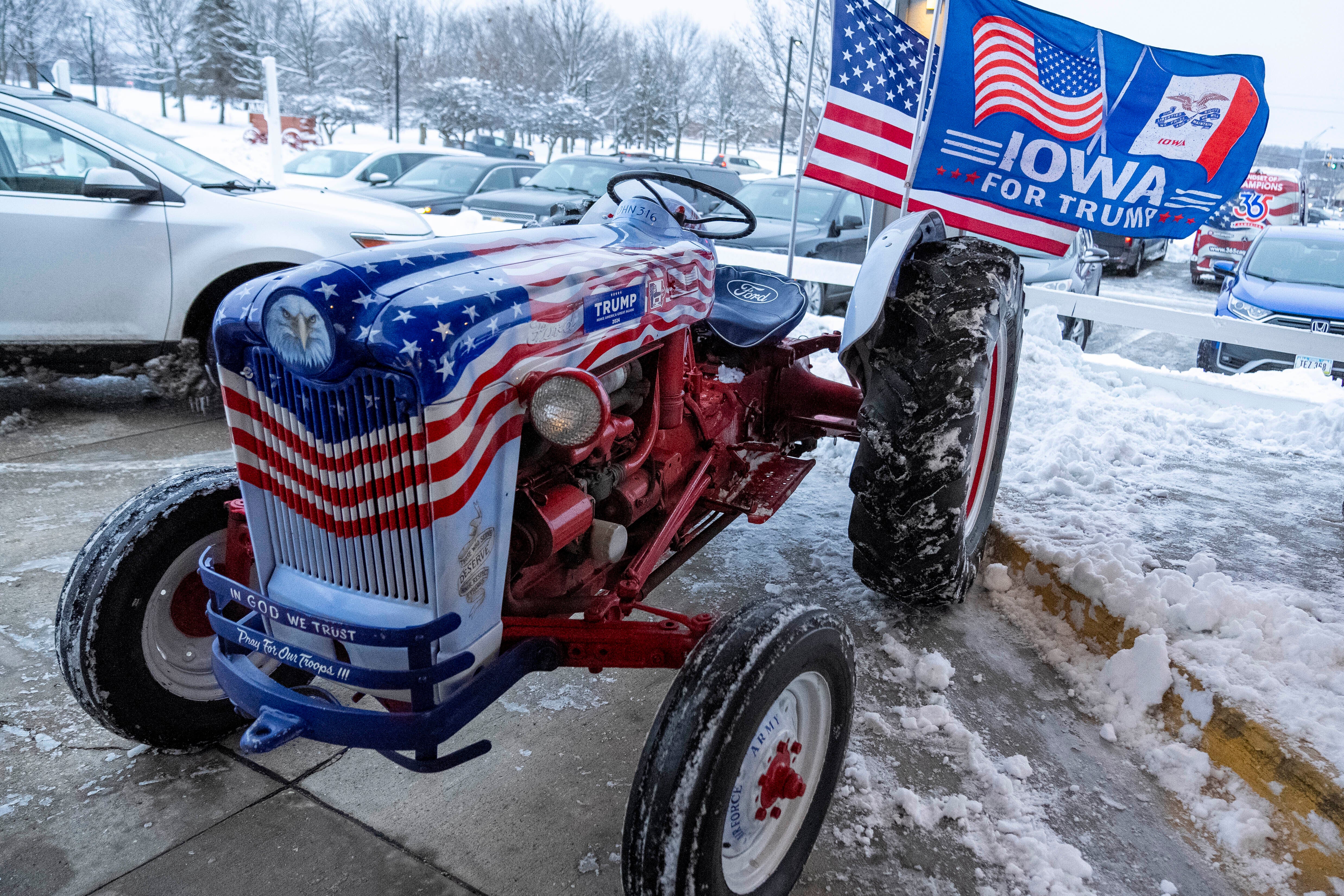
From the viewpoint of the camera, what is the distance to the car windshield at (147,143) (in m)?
4.86

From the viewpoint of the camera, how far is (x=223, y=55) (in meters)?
38.3

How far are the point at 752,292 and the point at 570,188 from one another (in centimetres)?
762

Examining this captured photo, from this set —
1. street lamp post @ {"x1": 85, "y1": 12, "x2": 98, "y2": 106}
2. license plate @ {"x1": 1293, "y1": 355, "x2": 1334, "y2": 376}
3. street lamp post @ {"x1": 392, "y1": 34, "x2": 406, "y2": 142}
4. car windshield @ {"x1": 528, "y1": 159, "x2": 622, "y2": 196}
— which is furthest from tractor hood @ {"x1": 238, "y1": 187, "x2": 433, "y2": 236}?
street lamp post @ {"x1": 85, "y1": 12, "x2": 98, "y2": 106}

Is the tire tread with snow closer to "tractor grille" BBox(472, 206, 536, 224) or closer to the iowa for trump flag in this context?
the iowa for trump flag

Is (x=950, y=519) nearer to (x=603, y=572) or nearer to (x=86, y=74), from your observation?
(x=603, y=572)

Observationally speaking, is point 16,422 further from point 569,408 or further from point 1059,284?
point 1059,284

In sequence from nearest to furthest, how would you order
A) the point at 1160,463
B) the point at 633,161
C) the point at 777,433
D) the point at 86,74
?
the point at 777,433 → the point at 1160,463 → the point at 633,161 → the point at 86,74

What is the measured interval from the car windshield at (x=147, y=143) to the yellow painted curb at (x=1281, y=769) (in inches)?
205

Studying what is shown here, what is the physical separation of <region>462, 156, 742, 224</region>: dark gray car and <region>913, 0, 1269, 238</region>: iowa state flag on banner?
516cm

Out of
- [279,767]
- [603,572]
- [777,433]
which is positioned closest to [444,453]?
[603,572]

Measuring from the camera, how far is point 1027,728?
8.49 feet

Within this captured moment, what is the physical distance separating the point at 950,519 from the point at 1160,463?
2317 millimetres

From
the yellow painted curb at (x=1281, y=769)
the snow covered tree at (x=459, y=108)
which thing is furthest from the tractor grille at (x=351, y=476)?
the snow covered tree at (x=459, y=108)

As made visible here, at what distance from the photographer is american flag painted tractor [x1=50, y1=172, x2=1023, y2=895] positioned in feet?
5.35
